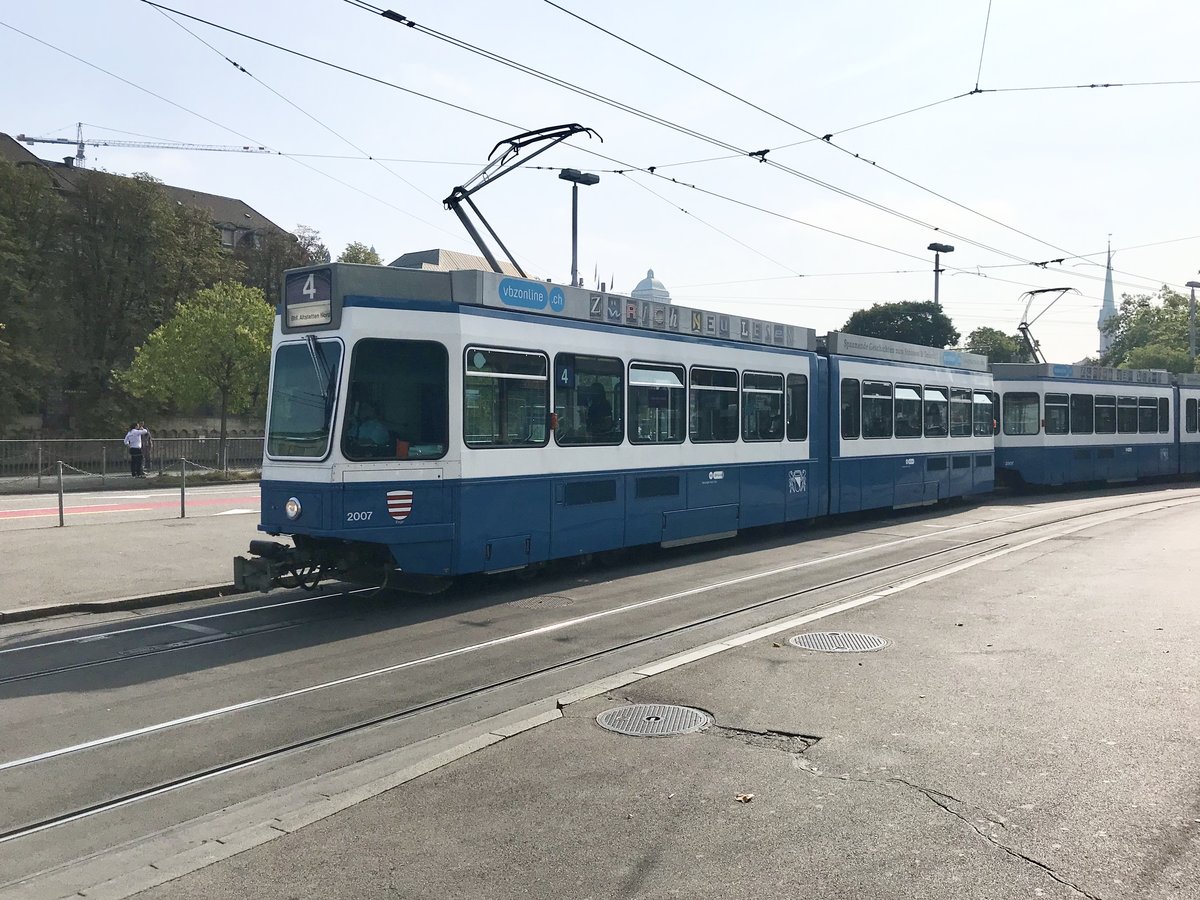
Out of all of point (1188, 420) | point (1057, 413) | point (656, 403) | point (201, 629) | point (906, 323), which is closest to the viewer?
point (201, 629)

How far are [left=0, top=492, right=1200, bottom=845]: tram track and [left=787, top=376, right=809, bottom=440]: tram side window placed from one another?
304 centimetres

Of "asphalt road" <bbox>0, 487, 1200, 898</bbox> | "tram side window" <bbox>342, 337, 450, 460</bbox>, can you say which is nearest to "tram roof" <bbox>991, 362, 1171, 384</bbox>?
"asphalt road" <bbox>0, 487, 1200, 898</bbox>

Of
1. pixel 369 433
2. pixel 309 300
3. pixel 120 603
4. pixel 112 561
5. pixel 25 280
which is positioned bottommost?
pixel 120 603

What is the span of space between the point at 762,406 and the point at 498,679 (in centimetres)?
914

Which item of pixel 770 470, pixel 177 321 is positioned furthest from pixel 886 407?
pixel 177 321

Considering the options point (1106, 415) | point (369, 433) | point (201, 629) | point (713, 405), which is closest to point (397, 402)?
point (369, 433)

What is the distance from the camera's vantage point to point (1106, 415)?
29125mm

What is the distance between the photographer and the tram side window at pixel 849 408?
1804cm

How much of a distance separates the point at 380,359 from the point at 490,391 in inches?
55.4

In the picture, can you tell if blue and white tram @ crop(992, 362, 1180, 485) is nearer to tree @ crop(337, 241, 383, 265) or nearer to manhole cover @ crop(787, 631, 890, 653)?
manhole cover @ crop(787, 631, 890, 653)

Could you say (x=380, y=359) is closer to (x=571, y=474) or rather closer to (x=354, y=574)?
(x=354, y=574)

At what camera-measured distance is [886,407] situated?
19.4m

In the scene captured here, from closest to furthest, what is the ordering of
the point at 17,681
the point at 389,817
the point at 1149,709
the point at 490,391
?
the point at 389,817 < the point at 1149,709 < the point at 17,681 < the point at 490,391

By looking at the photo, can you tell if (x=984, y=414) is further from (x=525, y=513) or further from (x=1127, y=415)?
(x=525, y=513)
